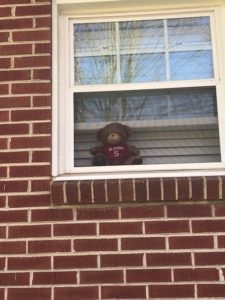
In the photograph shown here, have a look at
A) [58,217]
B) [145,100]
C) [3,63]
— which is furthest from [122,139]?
[3,63]

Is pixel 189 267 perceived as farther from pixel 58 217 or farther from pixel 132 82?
pixel 132 82

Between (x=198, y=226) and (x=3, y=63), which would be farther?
(x=3, y=63)

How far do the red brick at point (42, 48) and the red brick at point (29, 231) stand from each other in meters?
1.17

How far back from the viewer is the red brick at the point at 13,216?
147 inches

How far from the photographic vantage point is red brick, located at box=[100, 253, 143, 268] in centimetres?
363

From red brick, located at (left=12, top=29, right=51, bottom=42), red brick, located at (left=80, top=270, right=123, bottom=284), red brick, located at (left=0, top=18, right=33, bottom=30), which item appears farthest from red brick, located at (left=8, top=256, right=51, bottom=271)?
red brick, located at (left=0, top=18, right=33, bottom=30)

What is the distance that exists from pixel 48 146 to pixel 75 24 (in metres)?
0.95

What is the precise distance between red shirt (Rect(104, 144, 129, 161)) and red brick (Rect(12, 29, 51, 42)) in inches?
33.8

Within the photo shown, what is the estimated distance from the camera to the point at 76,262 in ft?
12.0

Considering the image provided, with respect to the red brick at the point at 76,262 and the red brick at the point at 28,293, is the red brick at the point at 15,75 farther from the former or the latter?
the red brick at the point at 28,293

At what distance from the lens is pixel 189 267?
11.8 ft

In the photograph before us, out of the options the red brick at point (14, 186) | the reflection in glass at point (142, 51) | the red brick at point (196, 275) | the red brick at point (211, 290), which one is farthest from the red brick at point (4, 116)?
the red brick at point (211, 290)

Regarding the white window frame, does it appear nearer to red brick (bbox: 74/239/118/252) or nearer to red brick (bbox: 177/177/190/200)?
red brick (bbox: 177/177/190/200)

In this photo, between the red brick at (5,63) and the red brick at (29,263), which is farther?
the red brick at (5,63)
